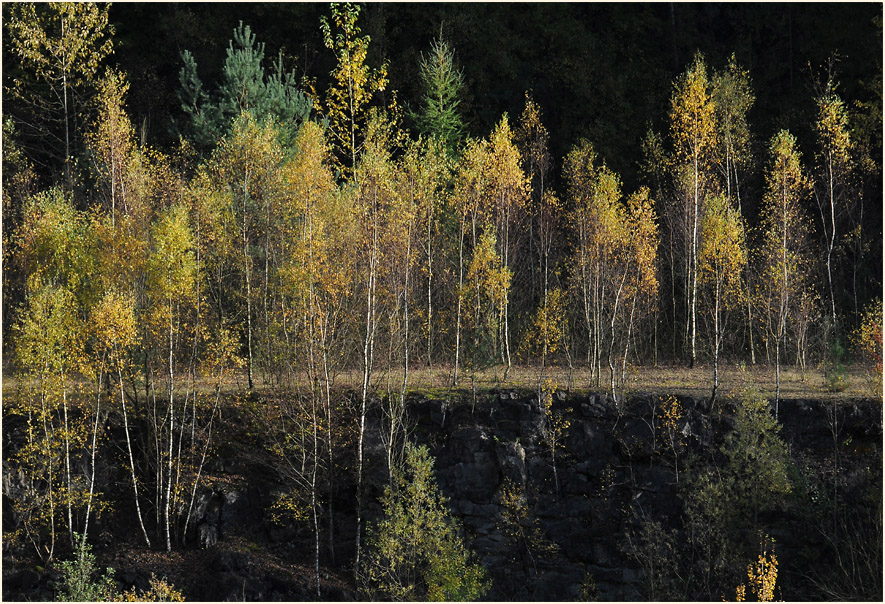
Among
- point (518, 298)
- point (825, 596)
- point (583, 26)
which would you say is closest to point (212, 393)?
point (518, 298)

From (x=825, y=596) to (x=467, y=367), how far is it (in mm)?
10916

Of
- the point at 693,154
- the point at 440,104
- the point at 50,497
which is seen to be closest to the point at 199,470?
the point at 50,497

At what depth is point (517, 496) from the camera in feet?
69.3

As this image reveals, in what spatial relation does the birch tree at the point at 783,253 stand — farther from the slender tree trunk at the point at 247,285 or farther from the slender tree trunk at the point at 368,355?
the slender tree trunk at the point at 247,285

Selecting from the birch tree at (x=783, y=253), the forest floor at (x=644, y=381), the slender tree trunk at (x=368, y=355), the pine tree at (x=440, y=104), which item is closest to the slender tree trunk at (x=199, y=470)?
the forest floor at (x=644, y=381)

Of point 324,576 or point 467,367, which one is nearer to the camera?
point 324,576

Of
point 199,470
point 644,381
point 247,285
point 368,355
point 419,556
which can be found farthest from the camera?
point 247,285

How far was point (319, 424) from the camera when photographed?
21.1 meters

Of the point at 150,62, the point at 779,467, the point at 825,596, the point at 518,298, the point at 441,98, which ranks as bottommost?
the point at 825,596

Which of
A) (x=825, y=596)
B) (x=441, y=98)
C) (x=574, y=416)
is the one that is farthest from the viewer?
(x=441, y=98)

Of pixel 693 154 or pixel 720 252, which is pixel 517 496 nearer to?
pixel 720 252

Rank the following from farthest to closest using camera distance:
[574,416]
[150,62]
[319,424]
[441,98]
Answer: [150,62] < [441,98] < [574,416] < [319,424]

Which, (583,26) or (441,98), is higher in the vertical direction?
(583,26)

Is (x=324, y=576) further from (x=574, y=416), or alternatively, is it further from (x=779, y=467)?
(x=779, y=467)
